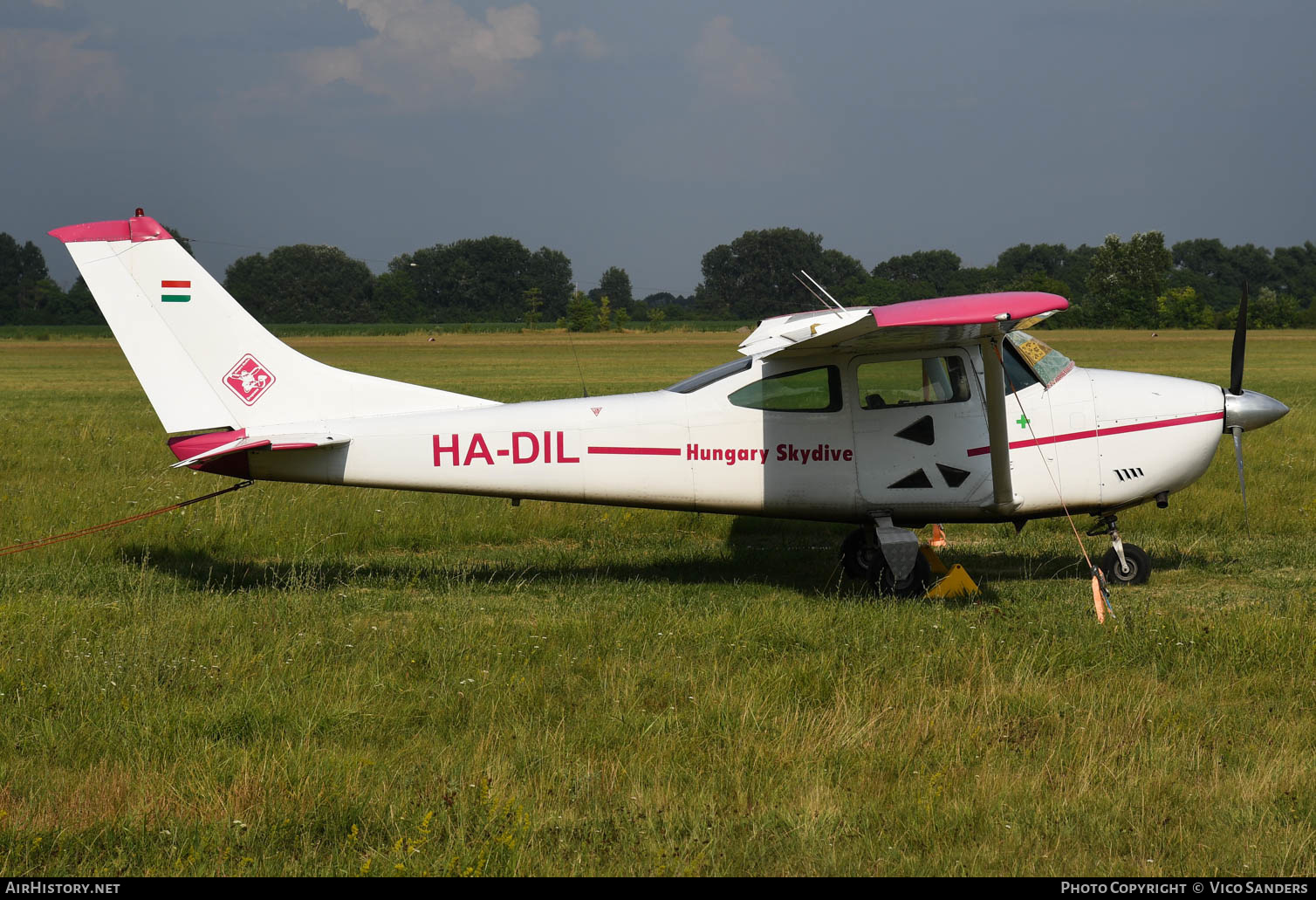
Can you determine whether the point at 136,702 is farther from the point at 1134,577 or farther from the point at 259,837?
the point at 1134,577

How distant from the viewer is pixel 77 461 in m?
13.6

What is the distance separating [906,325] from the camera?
23.3ft

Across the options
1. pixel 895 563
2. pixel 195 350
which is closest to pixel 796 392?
pixel 895 563

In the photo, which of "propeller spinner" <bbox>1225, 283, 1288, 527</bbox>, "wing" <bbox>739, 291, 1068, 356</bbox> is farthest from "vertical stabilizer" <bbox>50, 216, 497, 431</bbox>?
"propeller spinner" <bbox>1225, 283, 1288, 527</bbox>

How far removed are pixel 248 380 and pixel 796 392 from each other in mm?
4336

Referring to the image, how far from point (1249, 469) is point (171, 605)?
12.6 m

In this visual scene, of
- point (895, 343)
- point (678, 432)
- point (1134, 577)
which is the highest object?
point (895, 343)

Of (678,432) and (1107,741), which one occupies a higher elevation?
(678,432)

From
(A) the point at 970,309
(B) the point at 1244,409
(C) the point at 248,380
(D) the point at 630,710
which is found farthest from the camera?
(B) the point at 1244,409

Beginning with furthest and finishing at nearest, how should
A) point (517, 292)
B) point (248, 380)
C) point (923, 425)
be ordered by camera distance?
1. point (517, 292)
2. point (923, 425)
3. point (248, 380)

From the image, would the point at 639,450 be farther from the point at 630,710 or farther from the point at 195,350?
the point at 195,350

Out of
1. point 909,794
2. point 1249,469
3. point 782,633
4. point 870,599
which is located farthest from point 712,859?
point 1249,469

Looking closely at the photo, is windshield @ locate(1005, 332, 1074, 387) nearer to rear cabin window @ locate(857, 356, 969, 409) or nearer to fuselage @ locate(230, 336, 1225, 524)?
fuselage @ locate(230, 336, 1225, 524)

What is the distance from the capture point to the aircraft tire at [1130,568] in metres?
8.91
